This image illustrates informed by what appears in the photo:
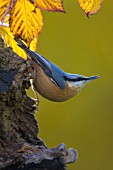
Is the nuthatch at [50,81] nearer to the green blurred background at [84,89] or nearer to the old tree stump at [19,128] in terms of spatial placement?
Answer: the old tree stump at [19,128]

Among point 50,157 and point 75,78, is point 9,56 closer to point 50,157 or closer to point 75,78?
point 50,157

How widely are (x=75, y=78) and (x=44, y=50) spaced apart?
3.14ft

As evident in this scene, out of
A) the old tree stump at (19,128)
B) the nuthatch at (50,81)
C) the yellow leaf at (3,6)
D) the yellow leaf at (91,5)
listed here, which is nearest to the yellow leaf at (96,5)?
the yellow leaf at (91,5)

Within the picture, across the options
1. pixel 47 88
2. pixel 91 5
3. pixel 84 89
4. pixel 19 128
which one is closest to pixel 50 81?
pixel 47 88

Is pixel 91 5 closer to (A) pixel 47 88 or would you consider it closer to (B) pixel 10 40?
(B) pixel 10 40

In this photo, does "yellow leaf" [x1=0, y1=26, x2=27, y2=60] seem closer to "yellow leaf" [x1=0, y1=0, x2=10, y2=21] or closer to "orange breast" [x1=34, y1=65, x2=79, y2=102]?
"yellow leaf" [x1=0, y1=0, x2=10, y2=21]

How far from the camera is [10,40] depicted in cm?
119

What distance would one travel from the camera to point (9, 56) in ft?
4.28

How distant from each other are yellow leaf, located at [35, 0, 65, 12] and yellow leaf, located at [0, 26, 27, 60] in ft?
0.55

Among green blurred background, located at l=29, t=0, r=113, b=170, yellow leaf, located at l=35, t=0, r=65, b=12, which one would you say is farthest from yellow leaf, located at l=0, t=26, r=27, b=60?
green blurred background, located at l=29, t=0, r=113, b=170

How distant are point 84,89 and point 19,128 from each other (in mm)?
1556

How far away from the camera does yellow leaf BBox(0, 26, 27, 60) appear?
1.16m

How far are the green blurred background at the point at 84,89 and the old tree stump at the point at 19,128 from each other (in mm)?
1364

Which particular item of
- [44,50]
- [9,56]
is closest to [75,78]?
[9,56]
